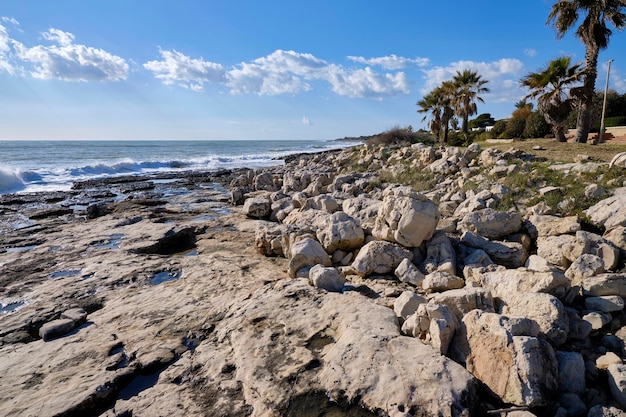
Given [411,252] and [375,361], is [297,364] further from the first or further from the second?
[411,252]

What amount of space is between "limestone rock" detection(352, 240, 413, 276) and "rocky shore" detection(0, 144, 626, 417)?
0.02m

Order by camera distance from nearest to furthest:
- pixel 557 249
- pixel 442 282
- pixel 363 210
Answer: pixel 442 282
pixel 557 249
pixel 363 210

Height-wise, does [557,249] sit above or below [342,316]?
above

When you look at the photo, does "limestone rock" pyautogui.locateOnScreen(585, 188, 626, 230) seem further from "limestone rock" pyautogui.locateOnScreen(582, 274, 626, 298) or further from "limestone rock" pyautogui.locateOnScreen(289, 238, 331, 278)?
"limestone rock" pyautogui.locateOnScreen(289, 238, 331, 278)

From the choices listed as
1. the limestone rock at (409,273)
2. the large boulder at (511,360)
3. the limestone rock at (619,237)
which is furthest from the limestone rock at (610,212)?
the large boulder at (511,360)

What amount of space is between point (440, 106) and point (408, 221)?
28.8 m

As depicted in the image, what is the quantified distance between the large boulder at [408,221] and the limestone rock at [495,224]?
38.3 inches

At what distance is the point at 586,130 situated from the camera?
16.7m

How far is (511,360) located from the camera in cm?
294

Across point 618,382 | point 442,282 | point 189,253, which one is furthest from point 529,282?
point 189,253

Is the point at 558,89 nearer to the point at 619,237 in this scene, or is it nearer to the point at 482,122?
the point at 619,237

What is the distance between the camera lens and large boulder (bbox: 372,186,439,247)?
596 centimetres

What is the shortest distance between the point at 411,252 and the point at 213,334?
11.1 feet

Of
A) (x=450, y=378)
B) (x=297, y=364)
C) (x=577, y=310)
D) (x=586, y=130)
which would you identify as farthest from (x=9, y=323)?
(x=586, y=130)
